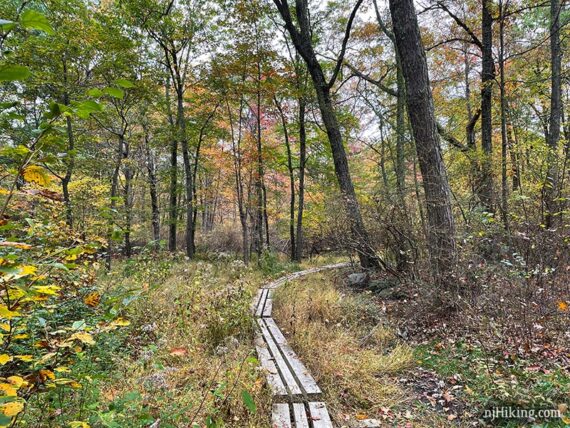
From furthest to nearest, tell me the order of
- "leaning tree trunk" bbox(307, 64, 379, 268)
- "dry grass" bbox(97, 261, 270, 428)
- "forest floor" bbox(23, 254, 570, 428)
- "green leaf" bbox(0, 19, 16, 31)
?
1. "leaning tree trunk" bbox(307, 64, 379, 268)
2. "dry grass" bbox(97, 261, 270, 428)
3. "forest floor" bbox(23, 254, 570, 428)
4. "green leaf" bbox(0, 19, 16, 31)

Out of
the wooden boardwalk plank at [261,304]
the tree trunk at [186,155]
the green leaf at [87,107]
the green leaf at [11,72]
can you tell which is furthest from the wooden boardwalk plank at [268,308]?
the tree trunk at [186,155]

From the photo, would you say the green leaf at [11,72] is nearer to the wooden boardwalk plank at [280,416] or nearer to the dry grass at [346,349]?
the wooden boardwalk plank at [280,416]

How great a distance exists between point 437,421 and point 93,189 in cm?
1094

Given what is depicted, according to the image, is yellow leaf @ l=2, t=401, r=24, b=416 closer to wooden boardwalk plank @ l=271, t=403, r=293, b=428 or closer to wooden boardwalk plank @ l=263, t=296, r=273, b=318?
wooden boardwalk plank @ l=271, t=403, r=293, b=428

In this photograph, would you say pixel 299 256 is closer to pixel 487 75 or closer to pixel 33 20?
pixel 487 75

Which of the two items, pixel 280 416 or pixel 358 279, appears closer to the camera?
pixel 280 416

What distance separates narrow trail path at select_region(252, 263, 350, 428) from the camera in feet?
Answer: 7.87

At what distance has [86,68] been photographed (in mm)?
8570

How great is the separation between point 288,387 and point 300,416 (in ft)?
1.12

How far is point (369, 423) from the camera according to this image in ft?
8.08

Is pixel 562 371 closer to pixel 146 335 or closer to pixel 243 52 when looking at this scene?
pixel 146 335

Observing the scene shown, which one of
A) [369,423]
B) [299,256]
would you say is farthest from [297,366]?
[299,256]

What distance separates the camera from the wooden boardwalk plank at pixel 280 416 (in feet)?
7.58

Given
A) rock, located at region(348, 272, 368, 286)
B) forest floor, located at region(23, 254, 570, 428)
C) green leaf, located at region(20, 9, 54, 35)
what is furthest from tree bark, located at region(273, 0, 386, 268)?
green leaf, located at region(20, 9, 54, 35)
